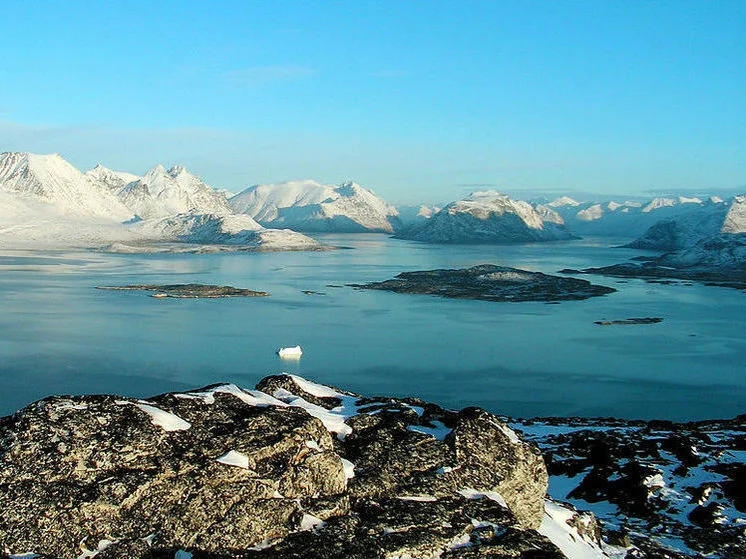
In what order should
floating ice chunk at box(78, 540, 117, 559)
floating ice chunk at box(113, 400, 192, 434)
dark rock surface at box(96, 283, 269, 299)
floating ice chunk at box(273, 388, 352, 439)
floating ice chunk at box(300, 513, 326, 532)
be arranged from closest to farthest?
floating ice chunk at box(78, 540, 117, 559) → floating ice chunk at box(300, 513, 326, 532) → floating ice chunk at box(113, 400, 192, 434) → floating ice chunk at box(273, 388, 352, 439) → dark rock surface at box(96, 283, 269, 299)

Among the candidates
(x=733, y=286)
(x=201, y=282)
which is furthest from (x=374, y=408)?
(x=733, y=286)

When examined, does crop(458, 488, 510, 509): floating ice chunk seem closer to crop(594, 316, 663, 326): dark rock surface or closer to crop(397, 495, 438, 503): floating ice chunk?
crop(397, 495, 438, 503): floating ice chunk

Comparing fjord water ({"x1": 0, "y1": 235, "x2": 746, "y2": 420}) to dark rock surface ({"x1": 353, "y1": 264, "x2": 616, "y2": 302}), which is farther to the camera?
dark rock surface ({"x1": 353, "y1": 264, "x2": 616, "y2": 302})

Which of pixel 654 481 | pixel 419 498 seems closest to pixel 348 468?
pixel 419 498

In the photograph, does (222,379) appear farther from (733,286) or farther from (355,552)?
(733,286)

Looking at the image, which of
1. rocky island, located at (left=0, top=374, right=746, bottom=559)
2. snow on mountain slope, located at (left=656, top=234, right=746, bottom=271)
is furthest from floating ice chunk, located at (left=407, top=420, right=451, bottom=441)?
snow on mountain slope, located at (left=656, top=234, right=746, bottom=271)

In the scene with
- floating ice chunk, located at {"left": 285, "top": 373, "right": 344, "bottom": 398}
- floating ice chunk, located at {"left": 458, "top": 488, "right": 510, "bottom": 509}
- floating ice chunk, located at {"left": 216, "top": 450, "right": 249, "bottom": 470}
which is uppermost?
floating ice chunk, located at {"left": 216, "top": 450, "right": 249, "bottom": 470}

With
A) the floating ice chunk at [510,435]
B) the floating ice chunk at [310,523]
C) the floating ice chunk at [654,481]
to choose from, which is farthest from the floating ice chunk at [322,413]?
the floating ice chunk at [654,481]

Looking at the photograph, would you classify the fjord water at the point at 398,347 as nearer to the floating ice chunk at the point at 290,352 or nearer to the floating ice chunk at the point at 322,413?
the floating ice chunk at the point at 290,352
